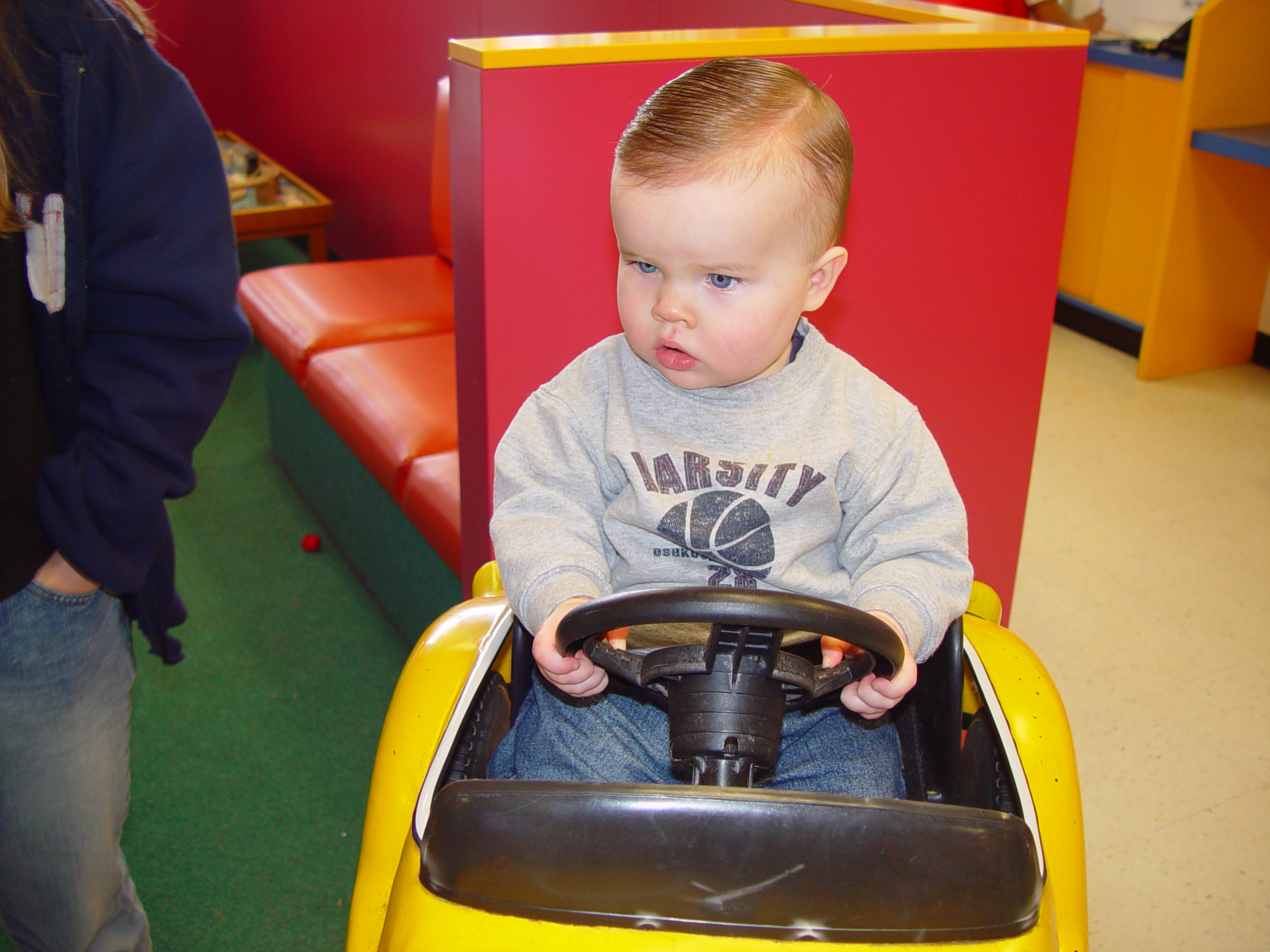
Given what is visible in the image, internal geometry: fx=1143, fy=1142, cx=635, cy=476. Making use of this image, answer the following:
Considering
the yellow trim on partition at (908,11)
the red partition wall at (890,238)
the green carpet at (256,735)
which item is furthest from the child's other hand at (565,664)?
the yellow trim on partition at (908,11)

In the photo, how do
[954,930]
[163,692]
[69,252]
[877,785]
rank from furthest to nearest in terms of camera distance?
[163,692] < [877,785] < [69,252] < [954,930]

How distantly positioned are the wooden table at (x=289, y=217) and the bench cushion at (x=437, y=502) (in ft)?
5.65

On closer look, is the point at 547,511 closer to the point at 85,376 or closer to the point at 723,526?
the point at 723,526

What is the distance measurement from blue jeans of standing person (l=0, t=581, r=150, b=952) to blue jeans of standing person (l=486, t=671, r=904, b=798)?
364 millimetres

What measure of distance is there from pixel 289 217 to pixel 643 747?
2.90m

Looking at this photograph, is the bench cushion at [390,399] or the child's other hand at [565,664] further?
the bench cushion at [390,399]

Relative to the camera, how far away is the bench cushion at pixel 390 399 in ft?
6.73

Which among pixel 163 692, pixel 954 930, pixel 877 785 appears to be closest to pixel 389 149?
pixel 163 692

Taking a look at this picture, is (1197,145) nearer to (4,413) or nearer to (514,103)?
(514,103)

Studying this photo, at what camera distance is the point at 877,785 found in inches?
41.7

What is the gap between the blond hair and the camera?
943mm

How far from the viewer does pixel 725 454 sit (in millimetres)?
1106

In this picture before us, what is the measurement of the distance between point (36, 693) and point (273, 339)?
169 cm

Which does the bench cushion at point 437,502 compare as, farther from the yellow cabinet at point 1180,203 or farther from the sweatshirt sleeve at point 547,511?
the yellow cabinet at point 1180,203
